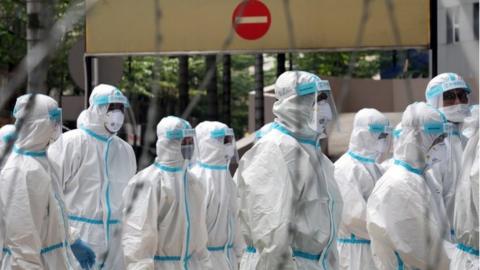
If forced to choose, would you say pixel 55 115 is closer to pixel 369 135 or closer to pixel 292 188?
pixel 292 188

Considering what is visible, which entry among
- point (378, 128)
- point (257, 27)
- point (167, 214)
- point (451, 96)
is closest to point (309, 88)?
point (167, 214)

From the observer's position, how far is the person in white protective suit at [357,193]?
8281mm

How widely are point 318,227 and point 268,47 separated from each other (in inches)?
170

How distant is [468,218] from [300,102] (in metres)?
1.02

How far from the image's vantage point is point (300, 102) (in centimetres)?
557

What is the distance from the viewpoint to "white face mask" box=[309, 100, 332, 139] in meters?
5.55

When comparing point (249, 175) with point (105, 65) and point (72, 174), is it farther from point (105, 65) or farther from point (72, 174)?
point (105, 65)

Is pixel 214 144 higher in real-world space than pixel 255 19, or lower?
lower

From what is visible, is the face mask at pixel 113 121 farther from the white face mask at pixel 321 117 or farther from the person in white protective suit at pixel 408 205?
the white face mask at pixel 321 117

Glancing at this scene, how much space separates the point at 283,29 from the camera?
930cm

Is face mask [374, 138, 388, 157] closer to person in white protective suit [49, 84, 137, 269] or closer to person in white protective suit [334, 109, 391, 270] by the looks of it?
person in white protective suit [334, 109, 391, 270]

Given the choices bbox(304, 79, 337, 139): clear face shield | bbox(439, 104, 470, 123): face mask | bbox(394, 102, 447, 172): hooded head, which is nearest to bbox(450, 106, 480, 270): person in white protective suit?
bbox(394, 102, 447, 172): hooded head

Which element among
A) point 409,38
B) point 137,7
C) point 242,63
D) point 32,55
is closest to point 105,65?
point 137,7

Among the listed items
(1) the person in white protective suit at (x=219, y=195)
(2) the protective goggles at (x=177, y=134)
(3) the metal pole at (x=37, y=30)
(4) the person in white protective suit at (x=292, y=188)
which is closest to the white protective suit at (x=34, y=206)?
(4) the person in white protective suit at (x=292, y=188)
